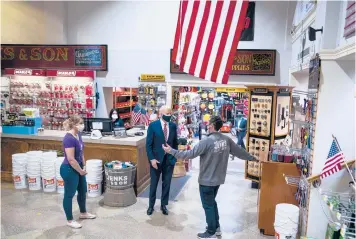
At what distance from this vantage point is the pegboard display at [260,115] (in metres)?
5.89

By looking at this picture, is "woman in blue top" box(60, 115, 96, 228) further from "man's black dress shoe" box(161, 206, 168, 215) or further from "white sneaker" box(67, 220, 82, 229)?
"man's black dress shoe" box(161, 206, 168, 215)

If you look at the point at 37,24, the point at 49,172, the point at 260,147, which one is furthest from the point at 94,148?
the point at 37,24

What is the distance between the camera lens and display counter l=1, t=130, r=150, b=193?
5.65 metres

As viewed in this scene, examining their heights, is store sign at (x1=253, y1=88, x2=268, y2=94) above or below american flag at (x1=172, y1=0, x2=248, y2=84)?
below

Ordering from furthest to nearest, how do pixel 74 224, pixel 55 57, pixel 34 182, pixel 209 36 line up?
pixel 55 57 → pixel 34 182 → pixel 74 224 → pixel 209 36

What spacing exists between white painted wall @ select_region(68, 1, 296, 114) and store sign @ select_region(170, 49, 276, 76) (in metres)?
0.17

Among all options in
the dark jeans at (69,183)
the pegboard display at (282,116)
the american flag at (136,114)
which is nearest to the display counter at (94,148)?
the dark jeans at (69,183)

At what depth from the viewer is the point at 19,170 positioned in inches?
228

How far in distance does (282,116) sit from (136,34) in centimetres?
449

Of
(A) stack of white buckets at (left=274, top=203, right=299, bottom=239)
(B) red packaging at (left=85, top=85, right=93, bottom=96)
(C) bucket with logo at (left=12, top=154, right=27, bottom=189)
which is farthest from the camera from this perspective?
(B) red packaging at (left=85, top=85, right=93, bottom=96)

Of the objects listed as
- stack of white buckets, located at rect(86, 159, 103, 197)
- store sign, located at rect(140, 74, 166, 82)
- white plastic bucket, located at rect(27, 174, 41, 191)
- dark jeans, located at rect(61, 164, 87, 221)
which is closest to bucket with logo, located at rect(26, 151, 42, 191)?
white plastic bucket, located at rect(27, 174, 41, 191)

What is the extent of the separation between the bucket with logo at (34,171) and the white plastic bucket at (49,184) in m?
0.16

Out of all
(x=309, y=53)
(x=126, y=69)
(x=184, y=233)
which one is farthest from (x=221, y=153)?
(x=126, y=69)

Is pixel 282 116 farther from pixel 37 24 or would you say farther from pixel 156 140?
pixel 37 24
